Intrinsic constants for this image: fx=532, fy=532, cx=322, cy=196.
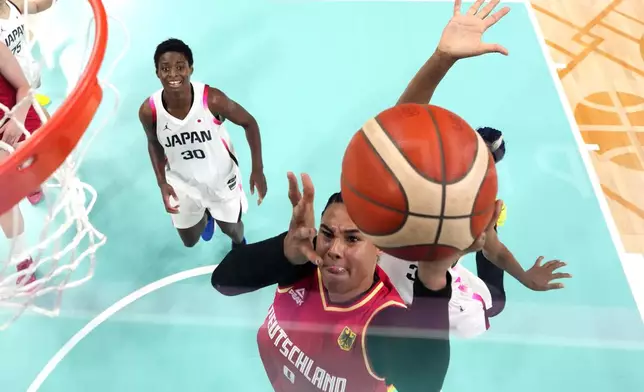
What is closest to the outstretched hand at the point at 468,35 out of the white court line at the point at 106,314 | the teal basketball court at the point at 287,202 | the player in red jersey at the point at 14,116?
the player in red jersey at the point at 14,116

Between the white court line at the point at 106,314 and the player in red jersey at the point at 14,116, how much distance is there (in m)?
0.33

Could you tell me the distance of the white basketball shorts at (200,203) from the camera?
7.20 feet

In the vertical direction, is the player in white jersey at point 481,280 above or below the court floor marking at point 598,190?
above

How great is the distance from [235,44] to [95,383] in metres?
2.27

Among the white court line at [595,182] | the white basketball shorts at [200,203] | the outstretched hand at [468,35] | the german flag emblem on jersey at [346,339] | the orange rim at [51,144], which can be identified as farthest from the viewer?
the white court line at [595,182]

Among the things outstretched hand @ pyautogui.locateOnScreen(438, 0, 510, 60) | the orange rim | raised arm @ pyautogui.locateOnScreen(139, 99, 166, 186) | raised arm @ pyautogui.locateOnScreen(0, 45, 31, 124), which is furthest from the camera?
raised arm @ pyautogui.locateOnScreen(139, 99, 166, 186)

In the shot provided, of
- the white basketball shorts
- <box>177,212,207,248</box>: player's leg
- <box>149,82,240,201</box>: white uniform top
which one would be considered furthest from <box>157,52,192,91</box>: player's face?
<box>177,212,207,248</box>: player's leg

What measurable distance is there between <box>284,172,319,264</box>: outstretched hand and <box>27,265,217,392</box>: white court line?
4.12ft

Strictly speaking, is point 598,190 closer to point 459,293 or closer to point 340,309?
point 459,293

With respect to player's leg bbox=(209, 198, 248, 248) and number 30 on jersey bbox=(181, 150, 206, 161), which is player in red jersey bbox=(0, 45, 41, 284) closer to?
number 30 on jersey bbox=(181, 150, 206, 161)

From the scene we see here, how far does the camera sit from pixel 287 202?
9.20ft

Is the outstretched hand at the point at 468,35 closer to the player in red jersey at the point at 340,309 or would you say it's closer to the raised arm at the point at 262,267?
the player in red jersey at the point at 340,309

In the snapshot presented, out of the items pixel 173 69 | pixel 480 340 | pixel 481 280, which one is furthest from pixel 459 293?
pixel 173 69

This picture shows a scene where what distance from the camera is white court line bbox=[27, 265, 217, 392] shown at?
2.23 m
